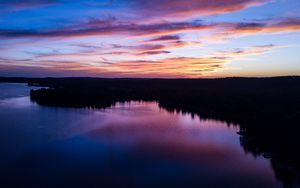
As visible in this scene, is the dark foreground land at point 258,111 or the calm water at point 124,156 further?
the dark foreground land at point 258,111

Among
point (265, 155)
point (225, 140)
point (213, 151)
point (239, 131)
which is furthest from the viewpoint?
point (239, 131)

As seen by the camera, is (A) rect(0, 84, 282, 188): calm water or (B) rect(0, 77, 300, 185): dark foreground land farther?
(B) rect(0, 77, 300, 185): dark foreground land

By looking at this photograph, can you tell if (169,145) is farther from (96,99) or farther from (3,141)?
(96,99)

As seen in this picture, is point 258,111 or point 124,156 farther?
point 258,111

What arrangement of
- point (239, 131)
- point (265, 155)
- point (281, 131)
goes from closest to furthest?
point (265, 155), point (281, 131), point (239, 131)

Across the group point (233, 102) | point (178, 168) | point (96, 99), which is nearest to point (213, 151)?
point (178, 168)

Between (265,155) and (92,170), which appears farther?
(265,155)

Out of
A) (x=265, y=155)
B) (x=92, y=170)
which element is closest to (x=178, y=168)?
(x=92, y=170)
